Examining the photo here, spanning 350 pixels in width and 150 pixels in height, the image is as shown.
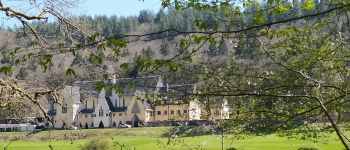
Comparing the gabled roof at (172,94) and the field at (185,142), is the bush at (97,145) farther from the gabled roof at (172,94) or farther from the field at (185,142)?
the gabled roof at (172,94)

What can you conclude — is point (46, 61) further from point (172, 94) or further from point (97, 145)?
point (97, 145)

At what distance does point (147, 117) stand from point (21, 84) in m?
80.0

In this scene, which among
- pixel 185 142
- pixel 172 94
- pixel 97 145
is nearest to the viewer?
pixel 172 94

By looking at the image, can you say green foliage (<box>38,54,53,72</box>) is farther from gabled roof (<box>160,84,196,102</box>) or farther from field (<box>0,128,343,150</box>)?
field (<box>0,128,343,150</box>)

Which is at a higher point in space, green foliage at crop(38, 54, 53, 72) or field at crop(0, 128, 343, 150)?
green foliage at crop(38, 54, 53, 72)

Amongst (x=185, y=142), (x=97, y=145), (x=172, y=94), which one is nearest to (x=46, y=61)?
(x=172, y=94)

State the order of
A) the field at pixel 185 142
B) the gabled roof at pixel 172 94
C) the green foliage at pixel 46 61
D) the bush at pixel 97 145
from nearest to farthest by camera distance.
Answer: the green foliage at pixel 46 61 < the gabled roof at pixel 172 94 < the field at pixel 185 142 < the bush at pixel 97 145

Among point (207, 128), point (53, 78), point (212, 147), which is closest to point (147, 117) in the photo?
Answer: point (212, 147)

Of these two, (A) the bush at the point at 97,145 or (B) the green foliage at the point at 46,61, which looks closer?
(B) the green foliage at the point at 46,61

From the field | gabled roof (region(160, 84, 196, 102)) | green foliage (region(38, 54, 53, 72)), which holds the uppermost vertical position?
green foliage (region(38, 54, 53, 72))

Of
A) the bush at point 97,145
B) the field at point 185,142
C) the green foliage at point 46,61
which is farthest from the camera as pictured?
the bush at point 97,145

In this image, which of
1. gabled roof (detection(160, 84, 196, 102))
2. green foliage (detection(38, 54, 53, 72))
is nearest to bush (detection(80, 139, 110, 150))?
gabled roof (detection(160, 84, 196, 102))

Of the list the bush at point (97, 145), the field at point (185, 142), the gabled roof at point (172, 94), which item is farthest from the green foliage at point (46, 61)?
the bush at point (97, 145)

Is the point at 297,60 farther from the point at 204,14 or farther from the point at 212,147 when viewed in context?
the point at 212,147
